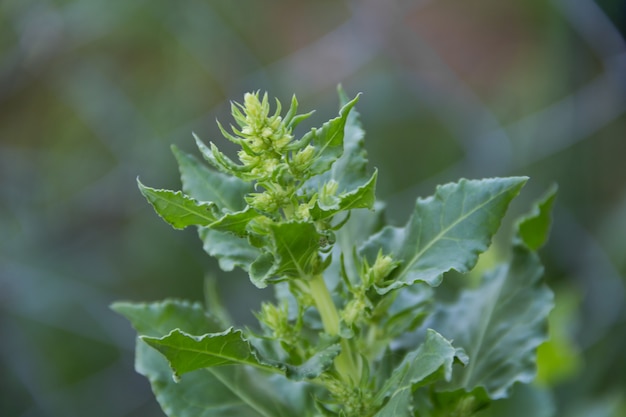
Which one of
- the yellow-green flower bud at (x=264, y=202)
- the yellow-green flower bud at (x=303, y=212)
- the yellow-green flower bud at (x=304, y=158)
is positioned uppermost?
the yellow-green flower bud at (x=304, y=158)

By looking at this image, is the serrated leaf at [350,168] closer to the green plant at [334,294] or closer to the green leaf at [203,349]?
the green plant at [334,294]

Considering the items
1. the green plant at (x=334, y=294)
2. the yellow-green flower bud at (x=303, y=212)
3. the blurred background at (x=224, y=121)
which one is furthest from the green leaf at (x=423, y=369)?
the blurred background at (x=224, y=121)

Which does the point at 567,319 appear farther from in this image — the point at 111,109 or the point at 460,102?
the point at 111,109

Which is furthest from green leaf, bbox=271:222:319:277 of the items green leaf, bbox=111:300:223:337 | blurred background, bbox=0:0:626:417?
blurred background, bbox=0:0:626:417

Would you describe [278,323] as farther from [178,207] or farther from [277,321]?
[178,207]

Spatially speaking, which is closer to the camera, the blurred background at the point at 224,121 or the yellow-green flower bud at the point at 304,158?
the yellow-green flower bud at the point at 304,158

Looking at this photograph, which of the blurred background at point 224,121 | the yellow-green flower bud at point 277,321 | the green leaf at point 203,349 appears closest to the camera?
the green leaf at point 203,349

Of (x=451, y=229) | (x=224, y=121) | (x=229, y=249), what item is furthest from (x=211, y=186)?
(x=224, y=121)

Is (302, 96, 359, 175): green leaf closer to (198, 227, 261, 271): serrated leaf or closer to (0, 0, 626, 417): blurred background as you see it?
(198, 227, 261, 271): serrated leaf
